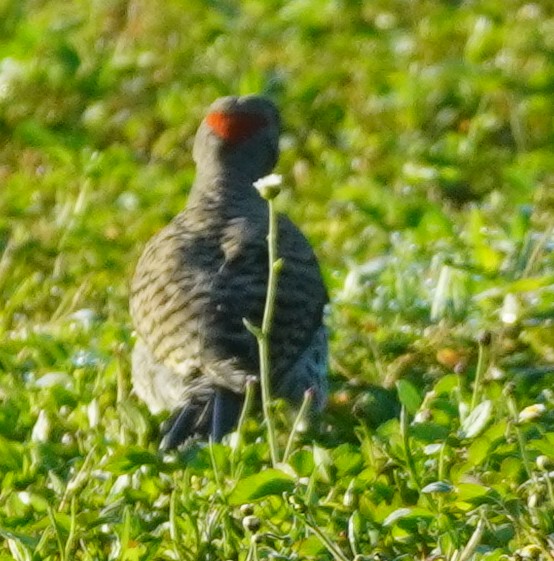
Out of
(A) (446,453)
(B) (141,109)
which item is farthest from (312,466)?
(B) (141,109)

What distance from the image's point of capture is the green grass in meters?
5.07

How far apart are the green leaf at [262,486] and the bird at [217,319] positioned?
62cm

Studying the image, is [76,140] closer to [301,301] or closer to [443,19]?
[443,19]

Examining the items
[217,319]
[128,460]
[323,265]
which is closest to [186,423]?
[217,319]

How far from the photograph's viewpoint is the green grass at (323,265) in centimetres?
507

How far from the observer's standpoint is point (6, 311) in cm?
776

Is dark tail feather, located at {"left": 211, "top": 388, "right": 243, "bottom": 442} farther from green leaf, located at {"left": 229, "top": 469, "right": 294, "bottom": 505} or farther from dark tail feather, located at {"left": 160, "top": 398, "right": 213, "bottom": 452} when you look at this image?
green leaf, located at {"left": 229, "top": 469, "right": 294, "bottom": 505}

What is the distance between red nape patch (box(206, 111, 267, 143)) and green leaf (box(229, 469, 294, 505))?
2890mm

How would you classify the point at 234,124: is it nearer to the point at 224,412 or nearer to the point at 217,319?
the point at 217,319

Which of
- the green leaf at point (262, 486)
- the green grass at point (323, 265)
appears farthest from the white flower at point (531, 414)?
the green leaf at point (262, 486)

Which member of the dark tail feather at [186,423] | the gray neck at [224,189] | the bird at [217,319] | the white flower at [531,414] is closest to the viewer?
the white flower at [531,414]

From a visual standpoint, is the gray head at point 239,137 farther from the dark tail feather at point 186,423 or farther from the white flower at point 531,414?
the white flower at point 531,414

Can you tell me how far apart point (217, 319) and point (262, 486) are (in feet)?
3.89

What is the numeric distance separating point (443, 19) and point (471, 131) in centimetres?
151
